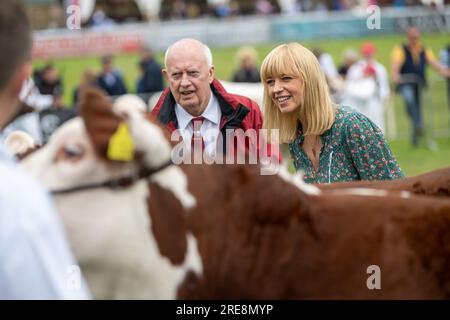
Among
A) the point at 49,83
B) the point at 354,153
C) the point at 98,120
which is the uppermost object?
the point at 98,120

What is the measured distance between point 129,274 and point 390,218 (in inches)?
44.3

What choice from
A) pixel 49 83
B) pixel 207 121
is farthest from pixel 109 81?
pixel 207 121

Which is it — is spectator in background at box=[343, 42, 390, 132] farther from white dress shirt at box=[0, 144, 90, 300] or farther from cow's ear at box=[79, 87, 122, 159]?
white dress shirt at box=[0, 144, 90, 300]

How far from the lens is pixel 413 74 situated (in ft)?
61.0

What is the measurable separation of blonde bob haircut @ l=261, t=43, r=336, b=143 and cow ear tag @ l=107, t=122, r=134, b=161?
2.53 meters

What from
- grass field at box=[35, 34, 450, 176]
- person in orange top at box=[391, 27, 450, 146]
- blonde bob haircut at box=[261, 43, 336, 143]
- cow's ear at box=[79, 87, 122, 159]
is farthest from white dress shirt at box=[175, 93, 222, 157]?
person in orange top at box=[391, 27, 450, 146]

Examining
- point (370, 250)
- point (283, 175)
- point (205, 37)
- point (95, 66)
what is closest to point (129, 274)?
point (283, 175)

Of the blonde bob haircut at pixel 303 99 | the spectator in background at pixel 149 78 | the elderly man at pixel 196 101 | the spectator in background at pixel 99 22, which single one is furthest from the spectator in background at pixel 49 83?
the spectator in background at pixel 99 22

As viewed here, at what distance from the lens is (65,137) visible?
3334 mm

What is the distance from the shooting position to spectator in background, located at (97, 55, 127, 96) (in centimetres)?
2044

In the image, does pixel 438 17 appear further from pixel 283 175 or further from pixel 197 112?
pixel 283 175

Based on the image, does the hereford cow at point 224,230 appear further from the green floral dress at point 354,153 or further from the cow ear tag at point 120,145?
the green floral dress at point 354,153

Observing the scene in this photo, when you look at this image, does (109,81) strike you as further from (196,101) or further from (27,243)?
(27,243)

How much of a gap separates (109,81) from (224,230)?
17.5m
